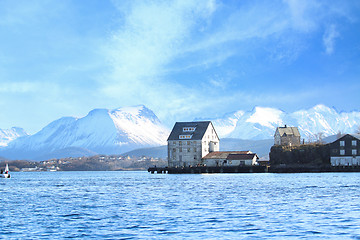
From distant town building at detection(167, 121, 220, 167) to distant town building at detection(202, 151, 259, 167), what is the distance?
2566 mm

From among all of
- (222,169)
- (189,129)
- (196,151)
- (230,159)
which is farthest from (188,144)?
(222,169)

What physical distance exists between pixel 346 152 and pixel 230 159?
2971 centimetres

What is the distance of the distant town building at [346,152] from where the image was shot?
5448 inches

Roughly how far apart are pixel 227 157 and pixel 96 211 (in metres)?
107

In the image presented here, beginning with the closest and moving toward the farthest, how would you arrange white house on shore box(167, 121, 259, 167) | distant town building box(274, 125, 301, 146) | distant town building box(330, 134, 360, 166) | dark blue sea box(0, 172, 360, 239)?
dark blue sea box(0, 172, 360, 239)
distant town building box(330, 134, 360, 166)
white house on shore box(167, 121, 259, 167)
distant town building box(274, 125, 301, 146)

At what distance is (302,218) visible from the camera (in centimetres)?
3497

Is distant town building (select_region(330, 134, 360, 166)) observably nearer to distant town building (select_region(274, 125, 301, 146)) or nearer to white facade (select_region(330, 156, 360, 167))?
white facade (select_region(330, 156, 360, 167))

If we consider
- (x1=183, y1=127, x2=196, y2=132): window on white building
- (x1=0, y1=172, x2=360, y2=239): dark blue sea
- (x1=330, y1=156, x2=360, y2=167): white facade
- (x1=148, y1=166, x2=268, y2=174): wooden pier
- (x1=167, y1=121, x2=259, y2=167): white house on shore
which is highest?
(x1=183, y1=127, x2=196, y2=132): window on white building

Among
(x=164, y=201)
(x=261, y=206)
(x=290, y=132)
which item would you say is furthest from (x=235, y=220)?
(x=290, y=132)

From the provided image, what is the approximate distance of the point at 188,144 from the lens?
498ft

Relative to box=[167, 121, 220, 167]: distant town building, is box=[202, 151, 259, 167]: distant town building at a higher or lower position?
lower

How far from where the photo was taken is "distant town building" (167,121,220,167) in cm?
15062

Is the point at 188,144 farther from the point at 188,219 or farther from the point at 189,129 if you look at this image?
the point at 188,219

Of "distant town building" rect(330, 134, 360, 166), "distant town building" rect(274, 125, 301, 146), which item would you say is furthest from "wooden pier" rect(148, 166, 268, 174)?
"distant town building" rect(274, 125, 301, 146)
